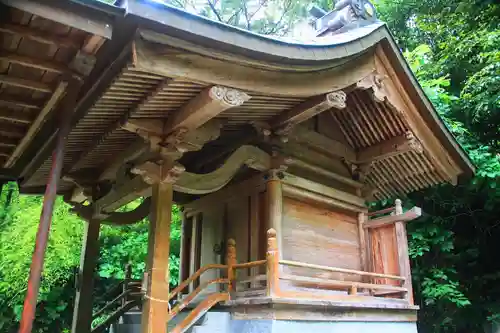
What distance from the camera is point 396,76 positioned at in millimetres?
6520

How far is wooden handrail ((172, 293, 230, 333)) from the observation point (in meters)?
5.22

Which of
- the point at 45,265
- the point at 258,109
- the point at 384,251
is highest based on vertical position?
the point at 258,109

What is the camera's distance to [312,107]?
5555 mm

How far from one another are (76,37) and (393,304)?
5709mm

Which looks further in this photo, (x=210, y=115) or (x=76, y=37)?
(x=210, y=115)

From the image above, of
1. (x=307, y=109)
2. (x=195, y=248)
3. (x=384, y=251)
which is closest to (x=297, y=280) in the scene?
(x=307, y=109)

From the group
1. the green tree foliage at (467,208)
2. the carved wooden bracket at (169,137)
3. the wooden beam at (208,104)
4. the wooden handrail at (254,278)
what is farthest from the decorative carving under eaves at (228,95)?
the green tree foliage at (467,208)

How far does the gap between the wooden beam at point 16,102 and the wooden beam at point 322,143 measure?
3682mm

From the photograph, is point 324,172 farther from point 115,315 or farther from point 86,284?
point 86,284

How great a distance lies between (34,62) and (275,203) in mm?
3662

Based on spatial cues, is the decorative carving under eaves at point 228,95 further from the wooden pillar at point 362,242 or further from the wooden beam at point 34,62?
the wooden pillar at point 362,242

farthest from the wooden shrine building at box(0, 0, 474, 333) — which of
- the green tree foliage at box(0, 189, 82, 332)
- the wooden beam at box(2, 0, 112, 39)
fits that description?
the green tree foliage at box(0, 189, 82, 332)

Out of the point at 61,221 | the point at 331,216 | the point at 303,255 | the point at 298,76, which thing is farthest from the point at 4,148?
the point at 61,221

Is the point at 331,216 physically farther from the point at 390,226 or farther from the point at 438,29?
the point at 438,29
